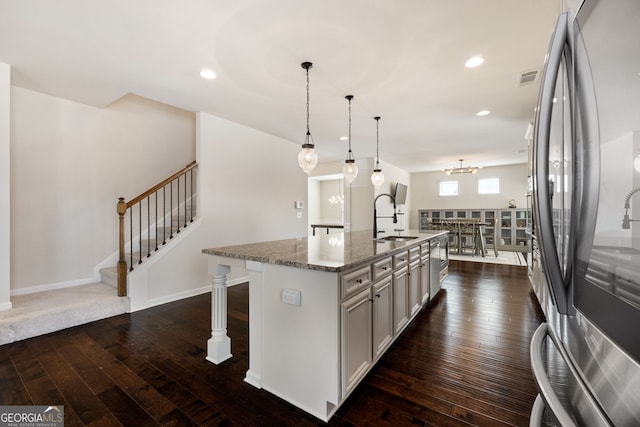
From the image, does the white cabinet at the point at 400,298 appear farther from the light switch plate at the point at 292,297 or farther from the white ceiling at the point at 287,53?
the white ceiling at the point at 287,53

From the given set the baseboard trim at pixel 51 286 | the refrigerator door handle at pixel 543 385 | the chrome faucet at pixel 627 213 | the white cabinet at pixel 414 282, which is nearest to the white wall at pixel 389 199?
the white cabinet at pixel 414 282

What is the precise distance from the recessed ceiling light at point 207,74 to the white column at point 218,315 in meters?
1.91

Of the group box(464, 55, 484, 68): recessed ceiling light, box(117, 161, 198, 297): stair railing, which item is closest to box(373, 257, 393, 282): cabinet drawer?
box(464, 55, 484, 68): recessed ceiling light

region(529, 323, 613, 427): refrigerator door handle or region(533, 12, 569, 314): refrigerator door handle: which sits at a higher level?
region(533, 12, 569, 314): refrigerator door handle

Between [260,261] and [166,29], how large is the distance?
6.33 ft

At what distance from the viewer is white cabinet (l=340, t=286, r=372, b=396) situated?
163 cm

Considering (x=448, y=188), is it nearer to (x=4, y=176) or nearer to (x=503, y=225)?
(x=503, y=225)

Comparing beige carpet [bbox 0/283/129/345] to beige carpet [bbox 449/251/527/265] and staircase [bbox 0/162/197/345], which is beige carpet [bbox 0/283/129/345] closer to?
staircase [bbox 0/162/197/345]

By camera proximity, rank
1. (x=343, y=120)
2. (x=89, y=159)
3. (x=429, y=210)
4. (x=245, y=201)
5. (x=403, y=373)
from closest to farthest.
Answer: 1. (x=403, y=373)
2. (x=89, y=159)
3. (x=343, y=120)
4. (x=245, y=201)
5. (x=429, y=210)

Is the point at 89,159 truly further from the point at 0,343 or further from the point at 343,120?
the point at 343,120

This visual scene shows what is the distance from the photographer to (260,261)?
183 centimetres

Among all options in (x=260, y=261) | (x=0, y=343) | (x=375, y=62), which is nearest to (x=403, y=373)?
(x=260, y=261)

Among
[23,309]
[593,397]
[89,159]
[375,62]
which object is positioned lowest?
[23,309]

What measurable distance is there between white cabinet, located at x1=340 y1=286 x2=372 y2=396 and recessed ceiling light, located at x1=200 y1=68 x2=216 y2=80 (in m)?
2.58
